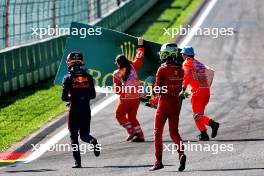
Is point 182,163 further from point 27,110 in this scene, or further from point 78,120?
point 27,110

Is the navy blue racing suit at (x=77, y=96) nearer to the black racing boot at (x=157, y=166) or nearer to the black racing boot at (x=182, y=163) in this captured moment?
the black racing boot at (x=157, y=166)

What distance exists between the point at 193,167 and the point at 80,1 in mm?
17956

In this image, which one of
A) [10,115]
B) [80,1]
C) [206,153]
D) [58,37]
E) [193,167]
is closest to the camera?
[193,167]

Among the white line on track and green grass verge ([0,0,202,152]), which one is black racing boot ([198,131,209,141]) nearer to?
the white line on track

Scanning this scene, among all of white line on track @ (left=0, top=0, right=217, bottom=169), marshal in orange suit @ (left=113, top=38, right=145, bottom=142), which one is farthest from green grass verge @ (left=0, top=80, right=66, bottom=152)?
marshal in orange suit @ (left=113, top=38, right=145, bottom=142)

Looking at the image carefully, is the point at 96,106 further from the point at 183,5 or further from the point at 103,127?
the point at 183,5

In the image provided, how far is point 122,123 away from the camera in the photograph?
54.2 ft

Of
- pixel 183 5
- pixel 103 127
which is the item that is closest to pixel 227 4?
pixel 183 5

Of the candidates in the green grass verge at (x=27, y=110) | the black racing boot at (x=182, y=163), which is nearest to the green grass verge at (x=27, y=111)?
the green grass verge at (x=27, y=110)

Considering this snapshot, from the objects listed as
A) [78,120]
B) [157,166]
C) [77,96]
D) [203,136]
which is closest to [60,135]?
[203,136]

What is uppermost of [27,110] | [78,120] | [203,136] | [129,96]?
[78,120]

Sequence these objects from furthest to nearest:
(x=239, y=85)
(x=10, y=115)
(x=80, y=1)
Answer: (x=80, y=1) → (x=239, y=85) → (x=10, y=115)

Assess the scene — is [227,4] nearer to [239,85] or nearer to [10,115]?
[239,85]

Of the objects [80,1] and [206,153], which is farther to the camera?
[80,1]
